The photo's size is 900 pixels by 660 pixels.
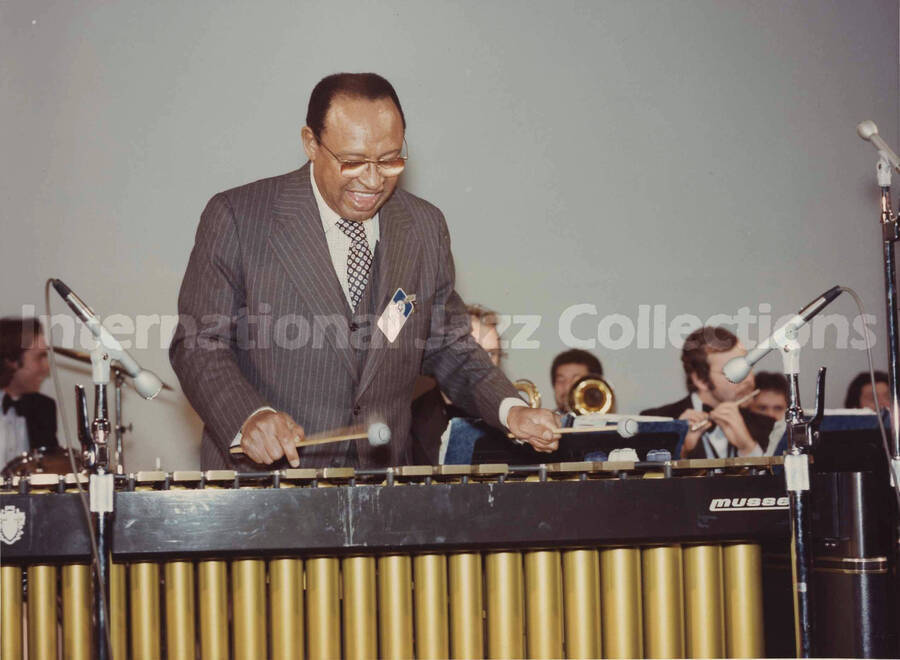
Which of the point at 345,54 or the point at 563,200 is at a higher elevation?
the point at 345,54

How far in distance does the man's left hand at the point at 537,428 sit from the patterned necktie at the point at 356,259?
1.94 feet

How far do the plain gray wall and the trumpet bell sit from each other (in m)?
0.40

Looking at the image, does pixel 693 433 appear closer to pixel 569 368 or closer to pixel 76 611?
pixel 569 368

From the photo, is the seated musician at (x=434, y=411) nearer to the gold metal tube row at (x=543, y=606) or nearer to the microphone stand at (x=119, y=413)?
the microphone stand at (x=119, y=413)

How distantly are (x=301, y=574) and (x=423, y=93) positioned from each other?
141 inches

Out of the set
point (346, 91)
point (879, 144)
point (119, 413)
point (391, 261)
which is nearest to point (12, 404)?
point (119, 413)

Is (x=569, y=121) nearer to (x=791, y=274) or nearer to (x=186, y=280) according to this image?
(x=791, y=274)

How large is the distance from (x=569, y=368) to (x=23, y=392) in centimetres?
270

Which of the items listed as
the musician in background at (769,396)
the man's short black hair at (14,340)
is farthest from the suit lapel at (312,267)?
A: the musician in background at (769,396)

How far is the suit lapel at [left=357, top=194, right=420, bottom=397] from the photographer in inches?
123

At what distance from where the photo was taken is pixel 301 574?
2434mm

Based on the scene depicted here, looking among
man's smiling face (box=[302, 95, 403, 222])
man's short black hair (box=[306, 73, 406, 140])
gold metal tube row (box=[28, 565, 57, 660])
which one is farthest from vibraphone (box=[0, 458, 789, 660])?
man's short black hair (box=[306, 73, 406, 140])

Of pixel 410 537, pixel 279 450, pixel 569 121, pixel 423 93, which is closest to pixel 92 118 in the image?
pixel 423 93

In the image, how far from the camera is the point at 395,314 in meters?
3.15
